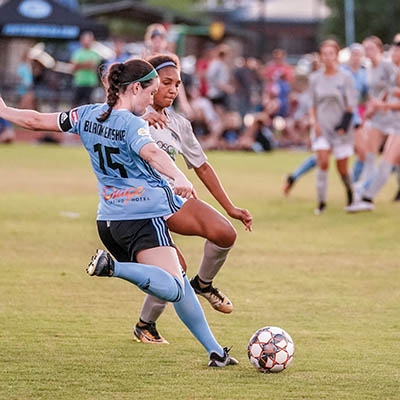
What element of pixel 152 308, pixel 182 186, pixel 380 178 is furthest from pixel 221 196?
pixel 380 178

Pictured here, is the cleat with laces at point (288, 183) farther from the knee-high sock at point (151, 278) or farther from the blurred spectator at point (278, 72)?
the blurred spectator at point (278, 72)

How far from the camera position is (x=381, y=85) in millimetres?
16516

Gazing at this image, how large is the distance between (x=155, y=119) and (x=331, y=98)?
813cm

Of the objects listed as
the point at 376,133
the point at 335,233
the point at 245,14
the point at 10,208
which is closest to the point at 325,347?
the point at 335,233

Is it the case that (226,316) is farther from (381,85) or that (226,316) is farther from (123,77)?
(381,85)

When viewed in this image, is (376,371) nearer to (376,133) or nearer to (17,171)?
(376,133)

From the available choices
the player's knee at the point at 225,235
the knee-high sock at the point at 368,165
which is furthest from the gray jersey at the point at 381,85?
the player's knee at the point at 225,235

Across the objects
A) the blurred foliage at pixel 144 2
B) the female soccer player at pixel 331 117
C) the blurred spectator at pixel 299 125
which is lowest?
the blurred foliage at pixel 144 2

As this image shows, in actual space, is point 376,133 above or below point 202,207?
below

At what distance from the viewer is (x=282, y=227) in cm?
1426

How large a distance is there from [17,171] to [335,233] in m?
8.45

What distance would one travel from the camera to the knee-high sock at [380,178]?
15.1 metres

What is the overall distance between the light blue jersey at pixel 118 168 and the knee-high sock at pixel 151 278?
1.23 feet

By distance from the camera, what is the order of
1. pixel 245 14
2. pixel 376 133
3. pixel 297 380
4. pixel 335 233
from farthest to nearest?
1. pixel 245 14
2. pixel 376 133
3. pixel 335 233
4. pixel 297 380
